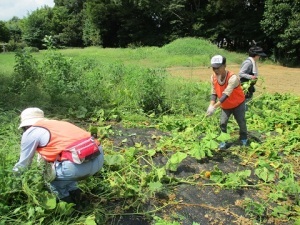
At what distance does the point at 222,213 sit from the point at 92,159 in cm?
137

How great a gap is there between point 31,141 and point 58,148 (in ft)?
0.72

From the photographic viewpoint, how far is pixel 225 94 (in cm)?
420

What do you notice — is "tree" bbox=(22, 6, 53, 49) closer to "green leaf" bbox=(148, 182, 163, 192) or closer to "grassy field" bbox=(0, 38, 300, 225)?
"grassy field" bbox=(0, 38, 300, 225)

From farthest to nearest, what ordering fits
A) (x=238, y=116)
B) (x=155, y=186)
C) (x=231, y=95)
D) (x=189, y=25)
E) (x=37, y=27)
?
(x=37, y=27) < (x=189, y=25) < (x=238, y=116) < (x=231, y=95) < (x=155, y=186)

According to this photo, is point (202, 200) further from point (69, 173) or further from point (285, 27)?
point (285, 27)

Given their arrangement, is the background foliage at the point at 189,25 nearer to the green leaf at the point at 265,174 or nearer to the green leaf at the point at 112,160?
the green leaf at the point at 265,174

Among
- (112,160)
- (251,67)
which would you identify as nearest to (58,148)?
(112,160)

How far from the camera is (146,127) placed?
17.7 feet

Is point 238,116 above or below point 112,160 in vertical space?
above

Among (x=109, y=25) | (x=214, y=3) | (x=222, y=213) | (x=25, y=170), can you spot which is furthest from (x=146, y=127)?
(x=109, y=25)

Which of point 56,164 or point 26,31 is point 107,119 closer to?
point 56,164

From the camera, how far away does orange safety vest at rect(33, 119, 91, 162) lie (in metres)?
2.71

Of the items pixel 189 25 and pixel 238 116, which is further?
pixel 189 25

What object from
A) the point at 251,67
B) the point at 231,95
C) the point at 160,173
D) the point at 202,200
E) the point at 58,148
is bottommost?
the point at 202,200
